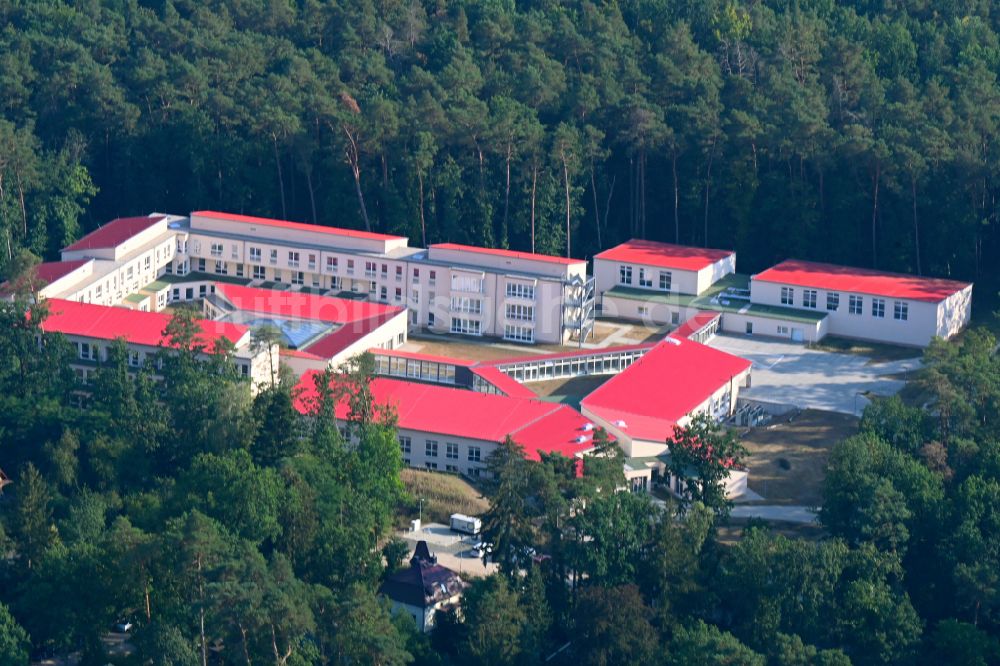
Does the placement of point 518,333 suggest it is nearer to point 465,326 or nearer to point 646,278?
point 465,326

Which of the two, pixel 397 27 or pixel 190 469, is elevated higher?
pixel 397 27

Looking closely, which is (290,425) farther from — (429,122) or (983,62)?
(983,62)

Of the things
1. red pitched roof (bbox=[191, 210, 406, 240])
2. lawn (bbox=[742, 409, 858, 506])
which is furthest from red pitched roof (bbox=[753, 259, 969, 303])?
red pitched roof (bbox=[191, 210, 406, 240])

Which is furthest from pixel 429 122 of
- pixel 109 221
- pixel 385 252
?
pixel 109 221

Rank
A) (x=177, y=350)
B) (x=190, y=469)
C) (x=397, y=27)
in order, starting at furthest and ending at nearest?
(x=397, y=27) < (x=177, y=350) < (x=190, y=469)

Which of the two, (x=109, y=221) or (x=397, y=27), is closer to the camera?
(x=109, y=221)

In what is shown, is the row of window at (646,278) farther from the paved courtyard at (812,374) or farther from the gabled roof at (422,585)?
the gabled roof at (422,585)

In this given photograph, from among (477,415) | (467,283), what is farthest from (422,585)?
(467,283)
